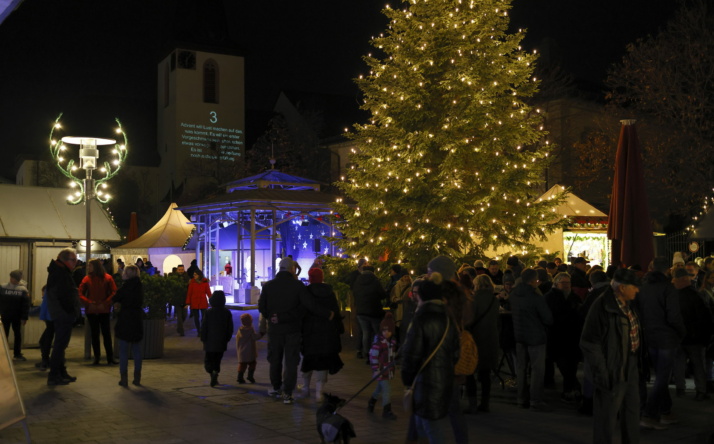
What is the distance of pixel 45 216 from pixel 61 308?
959 cm

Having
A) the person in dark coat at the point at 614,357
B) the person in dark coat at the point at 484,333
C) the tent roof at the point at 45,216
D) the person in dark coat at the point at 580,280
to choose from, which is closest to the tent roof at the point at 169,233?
the tent roof at the point at 45,216

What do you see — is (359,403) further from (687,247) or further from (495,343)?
(687,247)

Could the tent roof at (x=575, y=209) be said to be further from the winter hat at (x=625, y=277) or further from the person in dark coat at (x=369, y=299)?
the winter hat at (x=625, y=277)

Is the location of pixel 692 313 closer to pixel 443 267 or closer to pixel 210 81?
pixel 443 267

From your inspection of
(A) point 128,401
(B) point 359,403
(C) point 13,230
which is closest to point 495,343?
(B) point 359,403

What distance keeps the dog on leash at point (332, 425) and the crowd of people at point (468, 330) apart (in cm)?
56

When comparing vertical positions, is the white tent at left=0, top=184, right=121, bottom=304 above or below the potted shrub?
above

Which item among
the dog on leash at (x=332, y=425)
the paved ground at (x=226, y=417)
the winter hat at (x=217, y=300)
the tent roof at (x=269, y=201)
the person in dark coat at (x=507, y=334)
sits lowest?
the paved ground at (x=226, y=417)

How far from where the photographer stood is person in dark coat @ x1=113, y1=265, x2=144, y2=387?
11062 millimetres

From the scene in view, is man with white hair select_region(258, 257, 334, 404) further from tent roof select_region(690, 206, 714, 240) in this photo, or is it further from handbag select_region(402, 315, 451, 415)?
tent roof select_region(690, 206, 714, 240)

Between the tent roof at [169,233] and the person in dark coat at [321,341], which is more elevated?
the tent roof at [169,233]

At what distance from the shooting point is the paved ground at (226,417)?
310 inches

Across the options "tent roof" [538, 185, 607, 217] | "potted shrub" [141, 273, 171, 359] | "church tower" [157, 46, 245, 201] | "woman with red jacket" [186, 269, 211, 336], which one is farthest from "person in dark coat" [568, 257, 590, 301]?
"church tower" [157, 46, 245, 201]

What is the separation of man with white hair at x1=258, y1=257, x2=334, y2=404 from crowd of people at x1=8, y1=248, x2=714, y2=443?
2cm
